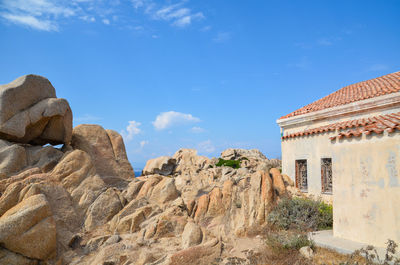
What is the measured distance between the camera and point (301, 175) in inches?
624

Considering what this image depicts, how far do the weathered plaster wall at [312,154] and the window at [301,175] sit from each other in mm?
221

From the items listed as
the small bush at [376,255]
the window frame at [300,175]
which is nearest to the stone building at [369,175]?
the small bush at [376,255]

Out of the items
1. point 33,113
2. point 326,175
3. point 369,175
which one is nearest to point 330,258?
point 369,175

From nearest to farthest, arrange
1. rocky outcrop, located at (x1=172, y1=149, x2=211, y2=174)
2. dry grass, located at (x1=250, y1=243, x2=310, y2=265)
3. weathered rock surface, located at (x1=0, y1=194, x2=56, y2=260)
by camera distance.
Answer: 1. dry grass, located at (x1=250, y1=243, x2=310, y2=265)
2. weathered rock surface, located at (x1=0, y1=194, x2=56, y2=260)
3. rocky outcrop, located at (x1=172, y1=149, x2=211, y2=174)

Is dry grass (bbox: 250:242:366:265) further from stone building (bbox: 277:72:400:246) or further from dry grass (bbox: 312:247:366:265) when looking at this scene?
stone building (bbox: 277:72:400:246)

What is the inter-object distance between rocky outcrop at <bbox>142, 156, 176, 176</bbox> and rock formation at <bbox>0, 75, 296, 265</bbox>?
10154 millimetres

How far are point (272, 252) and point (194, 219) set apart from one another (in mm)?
3799

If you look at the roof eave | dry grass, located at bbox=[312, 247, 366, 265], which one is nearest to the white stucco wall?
dry grass, located at bbox=[312, 247, 366, 265]

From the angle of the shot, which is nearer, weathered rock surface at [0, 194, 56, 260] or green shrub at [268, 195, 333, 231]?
weathered rock surface at [0, 194, 56, 260]

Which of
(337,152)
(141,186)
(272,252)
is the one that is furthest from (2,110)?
(337,152)

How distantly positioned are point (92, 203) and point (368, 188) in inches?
413

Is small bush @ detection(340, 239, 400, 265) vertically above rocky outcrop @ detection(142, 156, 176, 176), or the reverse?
rocky outcrop @ detection(142, 156, 176, 176)

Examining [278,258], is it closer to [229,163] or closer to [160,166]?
[229,163]

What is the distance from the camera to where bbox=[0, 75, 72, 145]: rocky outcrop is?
13898 millimetres
